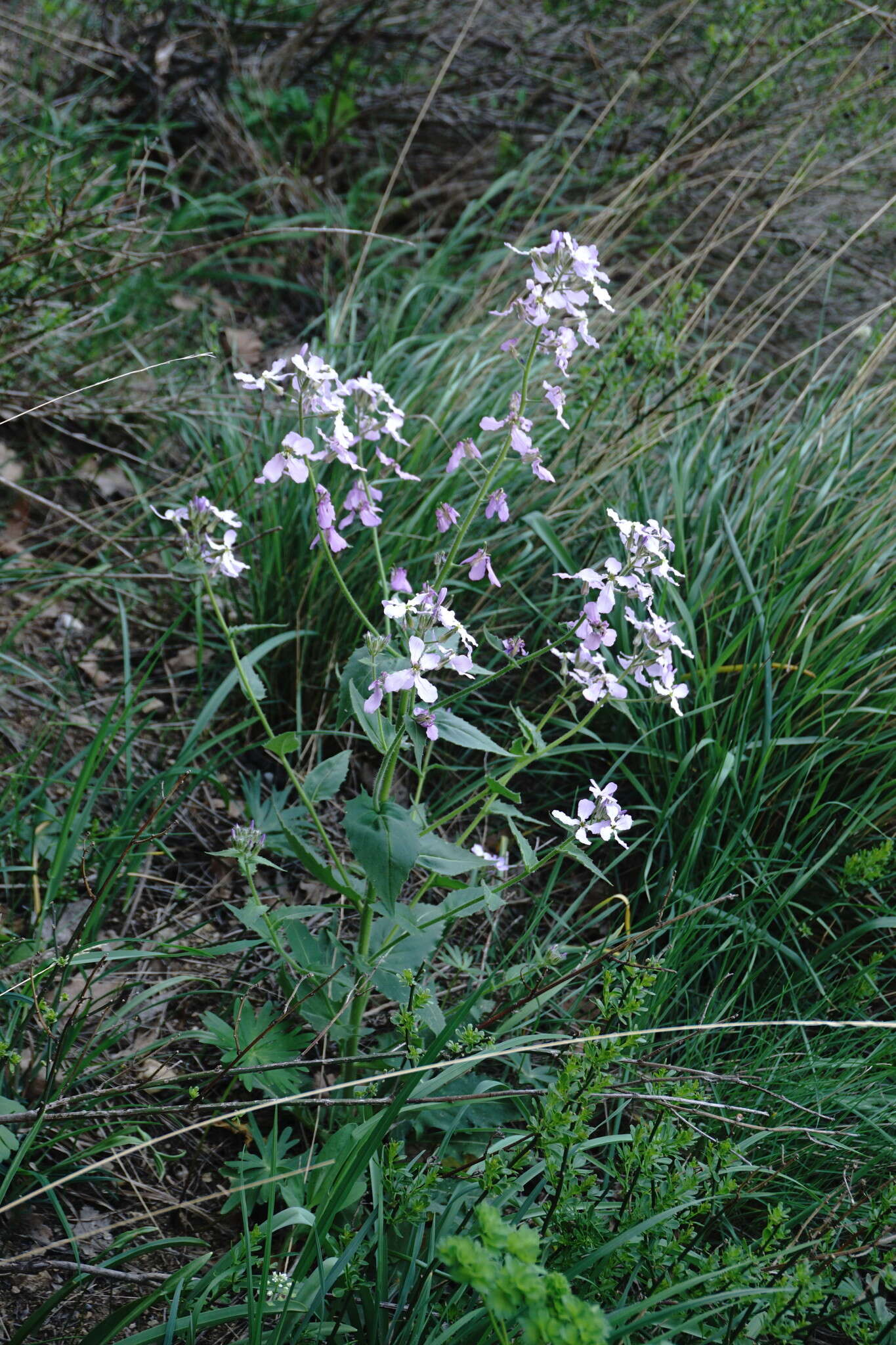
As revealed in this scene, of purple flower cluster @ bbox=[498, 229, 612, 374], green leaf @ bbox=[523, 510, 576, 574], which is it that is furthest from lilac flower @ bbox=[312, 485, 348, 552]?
green leaf @ bbox=[523, 510, 576, 574]

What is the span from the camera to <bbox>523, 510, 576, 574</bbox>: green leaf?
2379 millimetres

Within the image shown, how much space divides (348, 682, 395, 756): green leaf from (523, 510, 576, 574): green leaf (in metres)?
0.95

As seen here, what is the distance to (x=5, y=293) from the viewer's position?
2.67 meters

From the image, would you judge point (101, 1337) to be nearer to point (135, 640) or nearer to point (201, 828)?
point (201, 828)

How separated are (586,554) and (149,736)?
125 cm

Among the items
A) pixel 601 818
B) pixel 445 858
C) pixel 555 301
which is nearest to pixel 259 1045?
pixel 445 858

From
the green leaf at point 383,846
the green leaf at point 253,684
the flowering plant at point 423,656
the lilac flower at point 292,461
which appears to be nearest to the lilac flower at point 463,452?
the flowering plant at point 423,656

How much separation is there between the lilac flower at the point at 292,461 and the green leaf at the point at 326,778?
1.55 feet

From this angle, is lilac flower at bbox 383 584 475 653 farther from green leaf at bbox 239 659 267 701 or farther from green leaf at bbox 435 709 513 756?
green leaf at bbox 239 659 267 701

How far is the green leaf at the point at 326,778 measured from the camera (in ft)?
5.37

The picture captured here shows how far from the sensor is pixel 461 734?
1467 millimetres

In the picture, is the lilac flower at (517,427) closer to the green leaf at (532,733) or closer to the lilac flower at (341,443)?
the lilac flower at (341,443)

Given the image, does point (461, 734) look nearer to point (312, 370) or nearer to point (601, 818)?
point (601, 818)

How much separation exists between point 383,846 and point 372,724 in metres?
0.26
